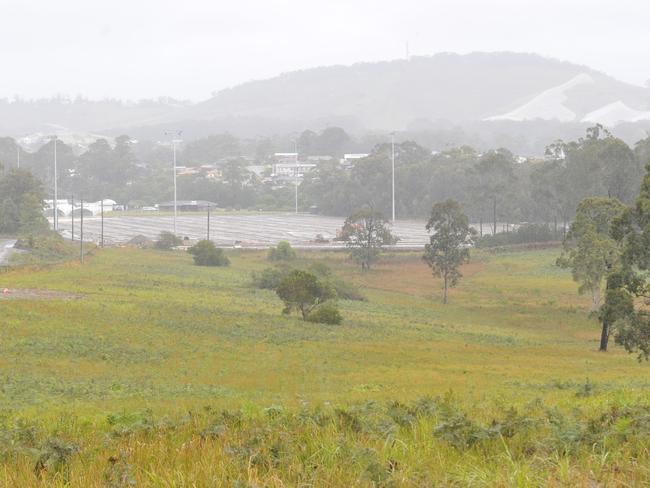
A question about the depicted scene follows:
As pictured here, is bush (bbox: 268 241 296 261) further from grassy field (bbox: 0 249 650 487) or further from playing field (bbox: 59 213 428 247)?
playing field (bbox: 59 213 428 247)

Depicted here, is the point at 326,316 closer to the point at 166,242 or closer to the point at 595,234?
the point at 595,234

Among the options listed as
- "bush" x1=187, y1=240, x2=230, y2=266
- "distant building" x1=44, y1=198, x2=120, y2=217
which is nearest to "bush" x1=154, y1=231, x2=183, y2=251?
"bush" x1=187, y1=240, x2=230, y2=266

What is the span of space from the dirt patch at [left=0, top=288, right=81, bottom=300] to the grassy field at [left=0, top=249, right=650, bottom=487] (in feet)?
1.96

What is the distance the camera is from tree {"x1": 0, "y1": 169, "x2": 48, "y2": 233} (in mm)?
97562

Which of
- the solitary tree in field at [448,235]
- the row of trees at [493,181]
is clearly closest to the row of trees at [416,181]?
the row of trees at [493,181]

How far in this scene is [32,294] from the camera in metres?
45.5

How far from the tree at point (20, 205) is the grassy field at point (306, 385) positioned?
2546 centimetres

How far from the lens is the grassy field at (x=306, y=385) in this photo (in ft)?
28.6

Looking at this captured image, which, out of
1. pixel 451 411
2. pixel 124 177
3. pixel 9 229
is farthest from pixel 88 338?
pixel 124 177

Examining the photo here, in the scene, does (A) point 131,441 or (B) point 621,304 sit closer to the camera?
(A) point 131,441

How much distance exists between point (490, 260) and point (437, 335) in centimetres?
4685

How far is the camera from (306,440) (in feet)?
32.4

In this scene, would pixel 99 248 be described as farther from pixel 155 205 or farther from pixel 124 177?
pixel 124 177

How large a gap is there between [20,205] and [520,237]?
49.5 metres
